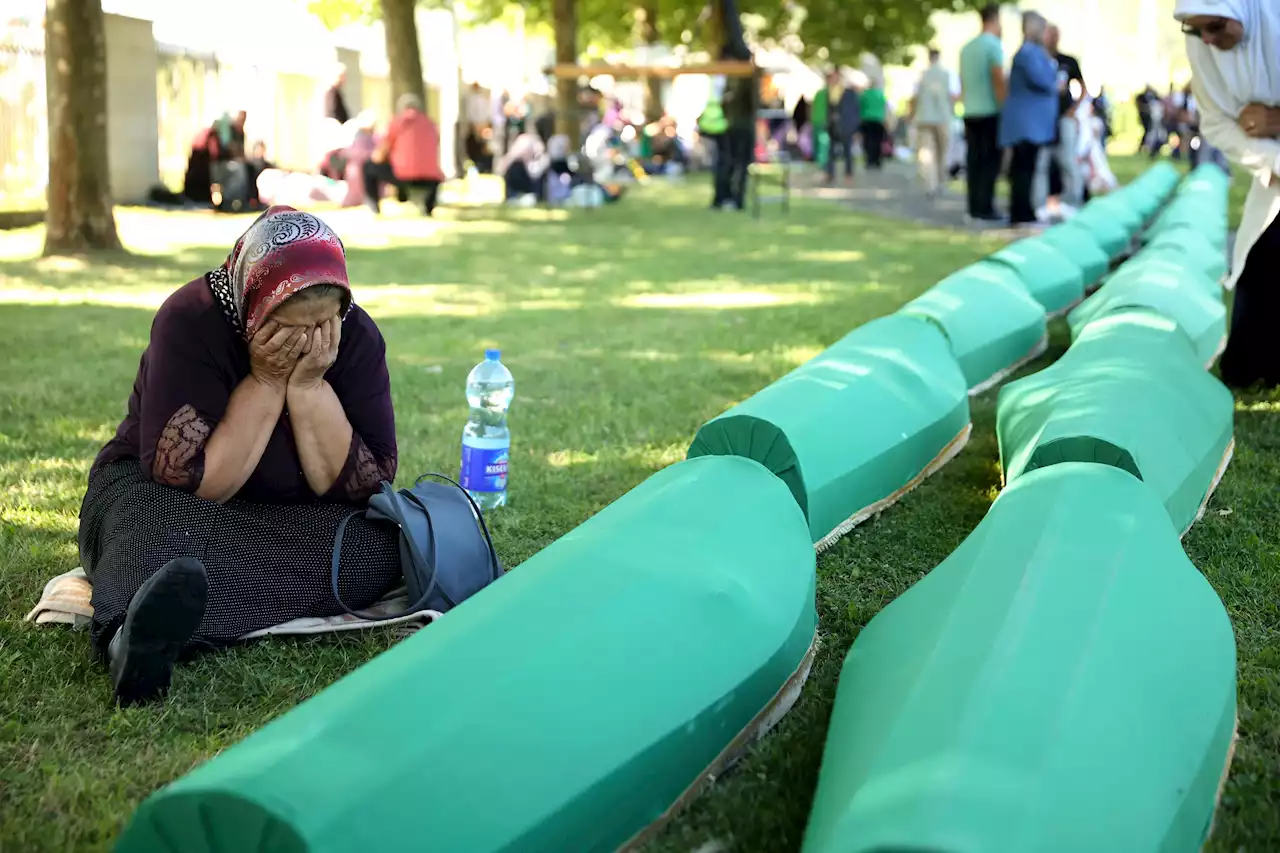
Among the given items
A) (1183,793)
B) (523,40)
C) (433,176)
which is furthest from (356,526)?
(523,40)

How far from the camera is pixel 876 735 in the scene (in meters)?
2.02

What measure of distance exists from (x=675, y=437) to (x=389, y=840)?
132 inches

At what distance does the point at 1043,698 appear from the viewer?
1.91 metres

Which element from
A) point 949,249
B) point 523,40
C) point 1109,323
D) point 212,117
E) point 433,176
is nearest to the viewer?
point 1109,323

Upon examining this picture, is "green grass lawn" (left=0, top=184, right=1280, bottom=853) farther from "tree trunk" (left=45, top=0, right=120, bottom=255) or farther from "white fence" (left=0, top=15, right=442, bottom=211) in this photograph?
"white fence" (left=0, top=15, right=442, bottom=211)

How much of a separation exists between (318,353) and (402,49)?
16.2m

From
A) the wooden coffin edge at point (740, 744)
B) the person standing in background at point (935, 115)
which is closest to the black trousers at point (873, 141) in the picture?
the person standing in background at point (935, 115)

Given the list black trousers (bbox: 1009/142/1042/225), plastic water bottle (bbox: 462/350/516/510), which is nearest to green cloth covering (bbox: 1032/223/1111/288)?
black trousers (bbox: 1009/142/1042/225)

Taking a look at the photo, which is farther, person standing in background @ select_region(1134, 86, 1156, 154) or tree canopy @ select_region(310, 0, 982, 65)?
tree canopy @ select_region(310, 0, 982, 65)

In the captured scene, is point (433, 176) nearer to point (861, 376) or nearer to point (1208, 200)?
point (1208, 200)

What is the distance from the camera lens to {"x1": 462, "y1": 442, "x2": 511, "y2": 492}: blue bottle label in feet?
13.7

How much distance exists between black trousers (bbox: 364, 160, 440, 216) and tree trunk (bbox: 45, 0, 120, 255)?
5366 mm

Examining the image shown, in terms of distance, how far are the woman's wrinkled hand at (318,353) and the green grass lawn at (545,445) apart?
60 centimetres

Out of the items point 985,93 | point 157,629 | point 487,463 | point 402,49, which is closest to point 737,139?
point 985,93
